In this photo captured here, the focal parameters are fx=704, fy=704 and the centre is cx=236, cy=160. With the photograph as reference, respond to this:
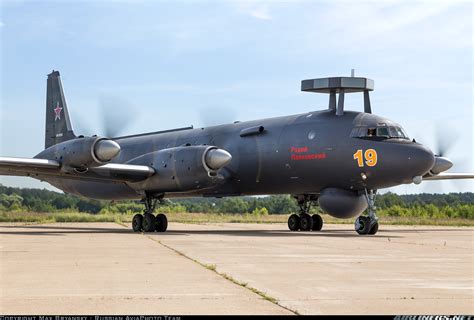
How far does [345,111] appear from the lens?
27.4 m

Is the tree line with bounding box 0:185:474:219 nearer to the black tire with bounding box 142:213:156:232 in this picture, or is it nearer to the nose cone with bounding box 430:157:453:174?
the black tire with bounding box 142:213:156:232

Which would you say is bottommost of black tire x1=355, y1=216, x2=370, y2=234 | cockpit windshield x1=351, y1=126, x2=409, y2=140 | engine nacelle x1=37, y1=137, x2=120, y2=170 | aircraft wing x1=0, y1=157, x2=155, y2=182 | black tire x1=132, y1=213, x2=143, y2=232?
black tire x1=132, y1=213, x2=143, y2=232

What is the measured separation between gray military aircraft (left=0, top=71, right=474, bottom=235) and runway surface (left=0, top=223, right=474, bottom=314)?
891cm

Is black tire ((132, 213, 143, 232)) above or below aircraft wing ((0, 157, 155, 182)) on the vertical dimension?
below

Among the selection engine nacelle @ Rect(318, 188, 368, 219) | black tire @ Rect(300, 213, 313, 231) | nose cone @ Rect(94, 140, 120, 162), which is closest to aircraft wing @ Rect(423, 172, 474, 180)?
black tire @ Rect(300, 213, 313, 231)

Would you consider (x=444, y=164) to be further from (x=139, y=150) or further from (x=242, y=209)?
(x=242, y=209)

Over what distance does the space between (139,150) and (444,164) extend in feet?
48.5

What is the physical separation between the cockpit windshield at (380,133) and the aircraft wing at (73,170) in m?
8.90

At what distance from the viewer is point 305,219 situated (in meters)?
32.0

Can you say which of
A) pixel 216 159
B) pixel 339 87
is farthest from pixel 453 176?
pixel 216 159

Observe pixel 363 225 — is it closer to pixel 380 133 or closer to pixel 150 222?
pixel 380 133

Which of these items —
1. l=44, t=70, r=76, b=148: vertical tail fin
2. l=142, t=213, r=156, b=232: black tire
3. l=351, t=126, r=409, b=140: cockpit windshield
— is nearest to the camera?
l=351, t=126, r=409, b=140: cockpit windshield

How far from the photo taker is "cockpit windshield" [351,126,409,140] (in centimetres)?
2573

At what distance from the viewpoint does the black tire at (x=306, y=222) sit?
31.9 m
